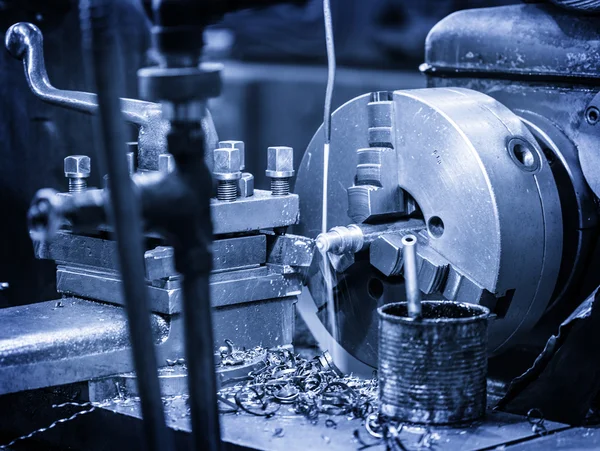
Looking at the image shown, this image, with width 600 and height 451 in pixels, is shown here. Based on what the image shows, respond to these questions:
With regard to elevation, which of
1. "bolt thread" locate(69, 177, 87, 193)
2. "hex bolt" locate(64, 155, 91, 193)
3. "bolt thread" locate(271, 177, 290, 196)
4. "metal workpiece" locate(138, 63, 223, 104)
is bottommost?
"bolt thread" locate(271, 177, 290, 196)

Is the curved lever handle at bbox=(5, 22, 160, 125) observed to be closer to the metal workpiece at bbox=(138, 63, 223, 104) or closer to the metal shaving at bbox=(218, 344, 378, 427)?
the metal shaving at bbox=(218, 344, 378, 427)

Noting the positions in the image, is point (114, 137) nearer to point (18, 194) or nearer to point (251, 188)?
point (251, 188)

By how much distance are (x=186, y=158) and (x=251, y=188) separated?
2.11 ft

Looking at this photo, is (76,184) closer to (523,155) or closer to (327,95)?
(327,95)

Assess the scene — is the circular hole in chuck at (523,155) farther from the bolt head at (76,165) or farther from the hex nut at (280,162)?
the bolt head at (76,165)

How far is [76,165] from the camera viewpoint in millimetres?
1487

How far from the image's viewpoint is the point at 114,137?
A: 29.3 inches

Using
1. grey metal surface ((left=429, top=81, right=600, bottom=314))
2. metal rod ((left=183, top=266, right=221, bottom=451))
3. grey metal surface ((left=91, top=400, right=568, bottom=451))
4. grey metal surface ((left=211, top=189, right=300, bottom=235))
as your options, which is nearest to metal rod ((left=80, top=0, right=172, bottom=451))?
metal rod ((left=183, top=266, right=221, bottom=451))

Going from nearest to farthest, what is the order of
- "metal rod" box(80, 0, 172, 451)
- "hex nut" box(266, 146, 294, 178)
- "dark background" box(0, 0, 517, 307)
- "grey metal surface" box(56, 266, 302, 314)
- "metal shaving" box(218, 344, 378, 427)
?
"metal rod" box(80, 0, 172, 451), "metal shaving" box(218, 344, 378, 427), "grey metal surface" box(56, 266, 302, 314), "hex nut" box(266, 146, 294, 178), "dark background" box(0, 0, 517, 307)

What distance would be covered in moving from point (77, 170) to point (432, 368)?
662 mm

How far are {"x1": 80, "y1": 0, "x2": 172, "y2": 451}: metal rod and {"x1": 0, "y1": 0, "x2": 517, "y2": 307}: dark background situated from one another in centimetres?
95

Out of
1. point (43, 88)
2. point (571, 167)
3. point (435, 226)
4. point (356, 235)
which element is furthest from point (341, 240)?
point (43, 88)

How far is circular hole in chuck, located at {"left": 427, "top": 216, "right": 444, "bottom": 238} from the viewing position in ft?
4.62

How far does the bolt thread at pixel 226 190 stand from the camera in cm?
143
